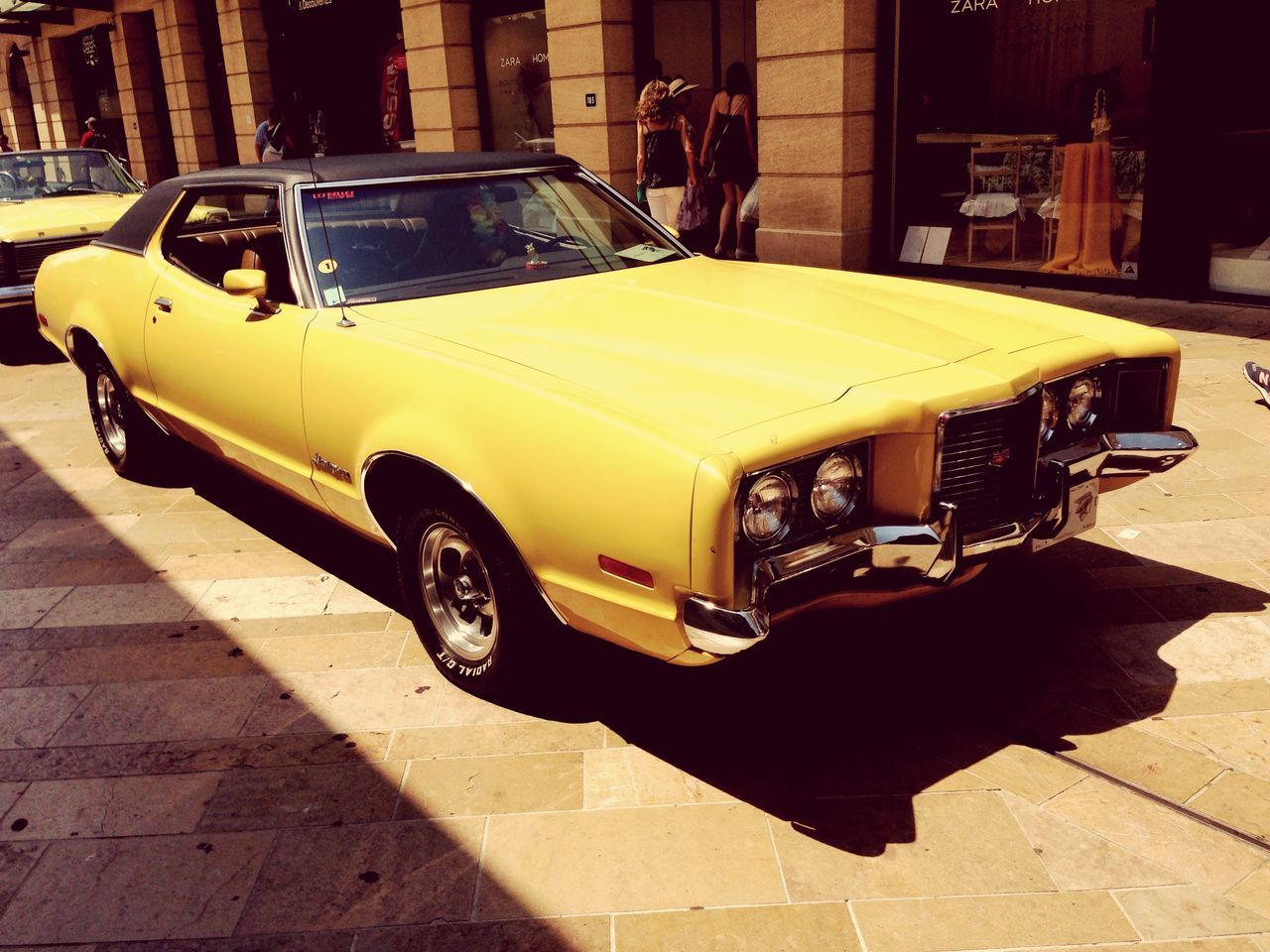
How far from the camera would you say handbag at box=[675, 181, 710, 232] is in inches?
436

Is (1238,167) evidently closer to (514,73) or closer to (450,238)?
(450,238)

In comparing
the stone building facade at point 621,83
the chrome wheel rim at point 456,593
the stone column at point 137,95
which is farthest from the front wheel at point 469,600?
the stone column at point 137,95

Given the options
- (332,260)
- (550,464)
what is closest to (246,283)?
(332,260)

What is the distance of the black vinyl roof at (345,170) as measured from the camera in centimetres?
425

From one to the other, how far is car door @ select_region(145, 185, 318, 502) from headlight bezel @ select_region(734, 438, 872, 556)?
188 cm

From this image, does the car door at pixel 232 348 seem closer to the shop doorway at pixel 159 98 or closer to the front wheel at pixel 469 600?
the front wheel at pixel 469 600

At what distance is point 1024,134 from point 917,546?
783 cm

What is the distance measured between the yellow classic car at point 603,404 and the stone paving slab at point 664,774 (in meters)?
0.42

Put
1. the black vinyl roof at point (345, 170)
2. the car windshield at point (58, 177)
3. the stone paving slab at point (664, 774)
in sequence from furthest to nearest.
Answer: the car windshield at point (58, 177) < the black vinyl roof at point (345, 170) < the stone paving slab at point (664, 774)

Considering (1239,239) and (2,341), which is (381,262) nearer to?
(1239,239)

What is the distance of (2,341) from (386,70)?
871 centimetres

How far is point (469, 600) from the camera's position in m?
3.61

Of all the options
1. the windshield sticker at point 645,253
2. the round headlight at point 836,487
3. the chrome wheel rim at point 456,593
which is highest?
the windshield sticker at point 645,253

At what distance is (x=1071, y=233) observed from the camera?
373 inches
